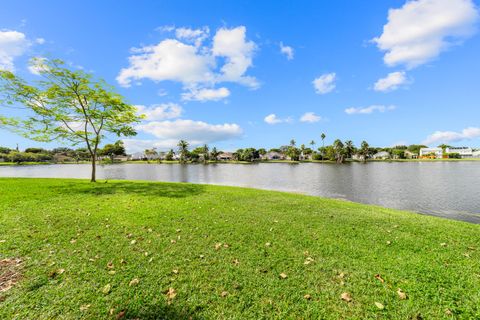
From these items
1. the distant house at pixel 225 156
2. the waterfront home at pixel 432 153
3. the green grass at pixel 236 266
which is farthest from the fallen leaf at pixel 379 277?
the waterfront home at pixel 432 153

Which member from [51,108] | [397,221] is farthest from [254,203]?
[51,108]

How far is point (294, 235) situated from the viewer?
238 inches

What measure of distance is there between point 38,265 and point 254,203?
7.66 m

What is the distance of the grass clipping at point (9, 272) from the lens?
3655 millimetres

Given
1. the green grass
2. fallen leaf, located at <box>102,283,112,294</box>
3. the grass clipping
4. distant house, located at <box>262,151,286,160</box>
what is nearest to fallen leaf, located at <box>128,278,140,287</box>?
the green grass

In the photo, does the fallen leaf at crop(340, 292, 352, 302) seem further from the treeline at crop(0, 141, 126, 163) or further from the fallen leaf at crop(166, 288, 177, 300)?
the treeline at crop(0, 141, 126, 163)

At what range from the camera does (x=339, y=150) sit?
3844 inches

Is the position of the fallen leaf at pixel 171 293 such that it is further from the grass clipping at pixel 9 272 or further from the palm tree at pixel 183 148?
the palm tree at pixel 183 148

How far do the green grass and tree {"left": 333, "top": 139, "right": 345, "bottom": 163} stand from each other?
97.9 meters

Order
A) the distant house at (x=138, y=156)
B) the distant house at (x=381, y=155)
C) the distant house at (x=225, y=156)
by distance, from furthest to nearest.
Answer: the distant house at (x=138, y=156), the distant house at (x=225, y=156), the distant house at (x=381, y=155)

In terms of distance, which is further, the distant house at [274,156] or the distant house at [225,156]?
the distant house at [274,156]

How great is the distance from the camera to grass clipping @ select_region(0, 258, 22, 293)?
12.0 ft

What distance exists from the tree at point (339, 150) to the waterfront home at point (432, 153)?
6504 centimetres

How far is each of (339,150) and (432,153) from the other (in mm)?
73557
